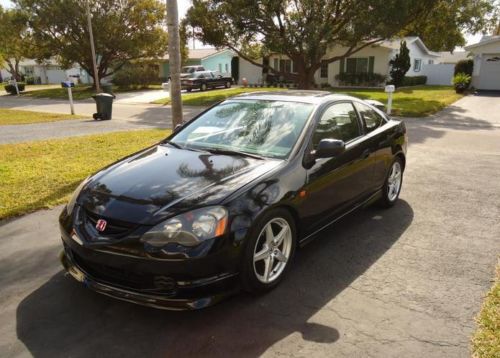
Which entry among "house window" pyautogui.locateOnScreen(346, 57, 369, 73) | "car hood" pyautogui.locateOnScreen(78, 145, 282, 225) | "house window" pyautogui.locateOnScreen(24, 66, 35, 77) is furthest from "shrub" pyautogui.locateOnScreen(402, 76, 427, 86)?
"house window" pyautogui.locateOnScreen(24, 66, 35, 77)

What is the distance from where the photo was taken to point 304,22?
64.1 ft

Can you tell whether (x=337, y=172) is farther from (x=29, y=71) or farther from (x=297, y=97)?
(x=29, y=71)

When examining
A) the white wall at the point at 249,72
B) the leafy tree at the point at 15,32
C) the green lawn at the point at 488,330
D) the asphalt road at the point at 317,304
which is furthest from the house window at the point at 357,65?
the green lawn at the point at 488,330

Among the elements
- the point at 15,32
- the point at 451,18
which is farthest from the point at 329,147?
the point at 15,32

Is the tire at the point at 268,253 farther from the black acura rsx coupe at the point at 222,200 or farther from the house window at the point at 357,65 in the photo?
the house window at the point at 357,65

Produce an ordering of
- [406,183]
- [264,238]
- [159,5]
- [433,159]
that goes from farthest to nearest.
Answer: [159,5], [433,159], [406,183], [264,238]

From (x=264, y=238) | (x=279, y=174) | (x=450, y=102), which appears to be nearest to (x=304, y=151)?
(x=279, y=174)

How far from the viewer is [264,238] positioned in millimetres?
3330

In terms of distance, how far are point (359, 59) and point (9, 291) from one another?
31.8 m

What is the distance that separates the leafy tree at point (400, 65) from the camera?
1187 inches

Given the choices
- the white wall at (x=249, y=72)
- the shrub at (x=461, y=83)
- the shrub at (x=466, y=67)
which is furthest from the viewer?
the white wall at (x=249, y=72)

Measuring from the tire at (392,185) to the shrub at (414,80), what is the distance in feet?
92.9

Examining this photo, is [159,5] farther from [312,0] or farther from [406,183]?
[406,183]

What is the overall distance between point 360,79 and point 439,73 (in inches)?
419
